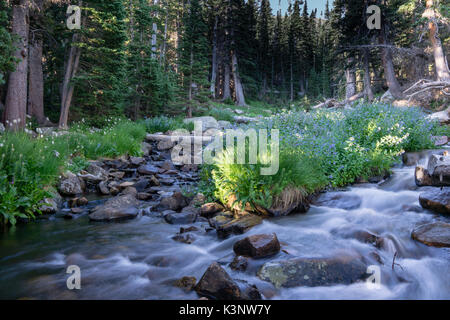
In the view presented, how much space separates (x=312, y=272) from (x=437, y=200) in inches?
114

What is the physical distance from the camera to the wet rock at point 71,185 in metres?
6.43

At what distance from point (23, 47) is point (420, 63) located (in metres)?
21.6

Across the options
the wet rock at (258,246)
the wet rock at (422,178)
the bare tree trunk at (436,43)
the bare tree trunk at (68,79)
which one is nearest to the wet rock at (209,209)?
the wet rock at (258,246)

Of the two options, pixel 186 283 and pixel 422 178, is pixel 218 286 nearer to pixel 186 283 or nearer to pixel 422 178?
pixel 186 283

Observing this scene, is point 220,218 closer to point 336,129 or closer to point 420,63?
point 336,129

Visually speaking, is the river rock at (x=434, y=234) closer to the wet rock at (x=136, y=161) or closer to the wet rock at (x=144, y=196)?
the wet rock at (x=144, y=196)

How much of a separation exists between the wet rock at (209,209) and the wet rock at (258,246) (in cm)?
152

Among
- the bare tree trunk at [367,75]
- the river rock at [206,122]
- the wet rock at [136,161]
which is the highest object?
the bare tree trunk at [367,75]

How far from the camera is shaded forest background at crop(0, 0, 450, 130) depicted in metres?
11.2

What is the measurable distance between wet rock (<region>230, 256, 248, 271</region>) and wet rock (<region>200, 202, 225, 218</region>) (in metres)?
1.78

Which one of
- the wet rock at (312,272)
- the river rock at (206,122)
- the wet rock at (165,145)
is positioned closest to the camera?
the wet rock at (312,272)

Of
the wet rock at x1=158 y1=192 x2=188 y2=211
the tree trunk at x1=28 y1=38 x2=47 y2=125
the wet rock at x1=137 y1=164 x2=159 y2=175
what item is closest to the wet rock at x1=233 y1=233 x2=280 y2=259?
the wet rock at x1=158 y1=192 x2=188 y2=211

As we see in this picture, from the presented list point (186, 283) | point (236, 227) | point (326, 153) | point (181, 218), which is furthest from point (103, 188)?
point (326, 153)
